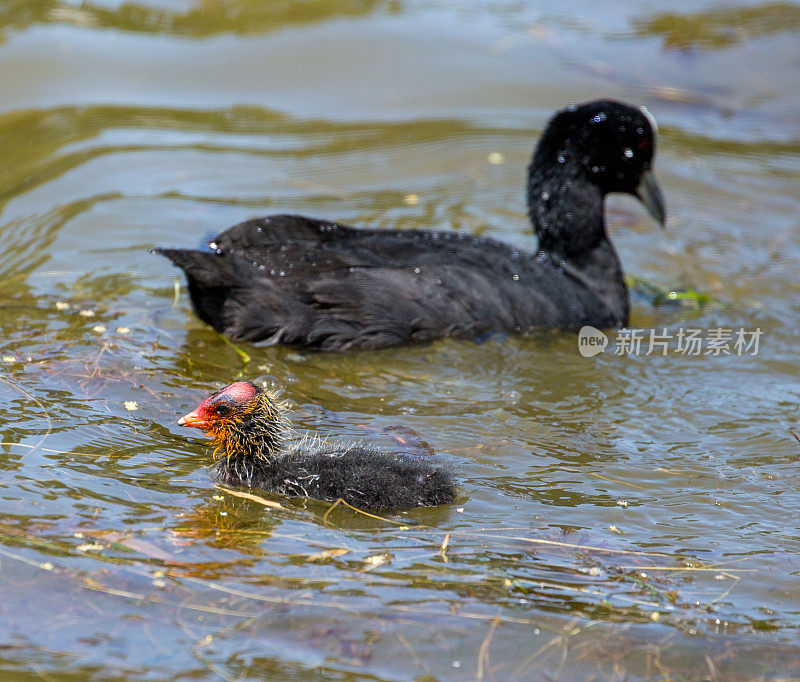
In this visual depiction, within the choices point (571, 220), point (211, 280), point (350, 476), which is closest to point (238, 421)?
point (350, 476)

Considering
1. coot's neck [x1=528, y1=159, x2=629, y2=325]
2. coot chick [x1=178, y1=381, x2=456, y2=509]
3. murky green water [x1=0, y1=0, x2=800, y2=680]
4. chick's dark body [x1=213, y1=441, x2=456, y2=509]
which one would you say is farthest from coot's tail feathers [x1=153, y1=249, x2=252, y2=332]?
coot's neck [x1=528, y1=159, x2=629, y2=325]

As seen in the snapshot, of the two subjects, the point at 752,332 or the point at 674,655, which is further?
the point at 752,332

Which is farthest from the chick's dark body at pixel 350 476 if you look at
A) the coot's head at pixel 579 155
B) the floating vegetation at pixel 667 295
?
the floating vegetation at pixel 667 295

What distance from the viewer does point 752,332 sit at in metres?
6.55

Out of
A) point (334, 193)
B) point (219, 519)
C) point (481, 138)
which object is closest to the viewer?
point (219, 519)

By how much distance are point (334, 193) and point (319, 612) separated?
517 centimetres

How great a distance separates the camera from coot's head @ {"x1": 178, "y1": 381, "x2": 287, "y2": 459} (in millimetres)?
4523

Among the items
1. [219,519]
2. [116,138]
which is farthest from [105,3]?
[219,519]

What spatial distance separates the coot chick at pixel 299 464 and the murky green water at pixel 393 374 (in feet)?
0.31

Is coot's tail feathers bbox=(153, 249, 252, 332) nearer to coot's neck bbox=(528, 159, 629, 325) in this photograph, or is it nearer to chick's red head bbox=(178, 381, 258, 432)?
chick's red head bbox=(178, 381, 258, 432)

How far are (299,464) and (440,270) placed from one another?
1.96 meters

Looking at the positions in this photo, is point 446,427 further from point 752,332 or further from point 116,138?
point 116,138

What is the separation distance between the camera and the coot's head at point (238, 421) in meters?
4.52

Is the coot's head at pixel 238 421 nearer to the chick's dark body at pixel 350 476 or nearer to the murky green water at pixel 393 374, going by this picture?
the chick's dark body at pixel 350 476
